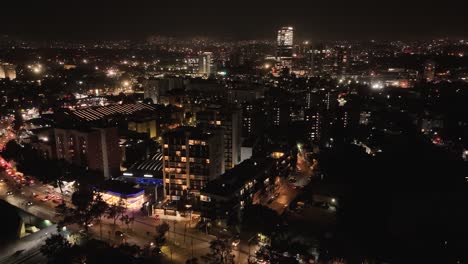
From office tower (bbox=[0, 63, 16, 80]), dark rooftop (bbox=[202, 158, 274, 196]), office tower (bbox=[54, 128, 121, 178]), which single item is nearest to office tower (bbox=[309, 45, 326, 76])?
office tower (bbox=[0, 63, 16, 80])

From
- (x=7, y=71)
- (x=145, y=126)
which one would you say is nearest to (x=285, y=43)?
(x=7, y=71)

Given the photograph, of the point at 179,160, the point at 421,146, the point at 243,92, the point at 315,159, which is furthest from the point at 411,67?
the point at 179,160

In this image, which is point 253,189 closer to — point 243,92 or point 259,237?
point 259,237

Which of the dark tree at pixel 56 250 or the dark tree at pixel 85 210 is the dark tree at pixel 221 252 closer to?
the dark tree at pixel 56 250

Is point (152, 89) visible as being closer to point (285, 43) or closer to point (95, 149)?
point (95, 149)

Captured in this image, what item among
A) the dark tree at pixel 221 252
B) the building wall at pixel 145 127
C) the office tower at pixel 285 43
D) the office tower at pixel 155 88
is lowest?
the dark tree at pixel 221 252

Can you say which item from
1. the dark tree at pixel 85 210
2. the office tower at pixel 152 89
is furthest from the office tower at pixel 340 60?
the dark tree at pixel 85 210
